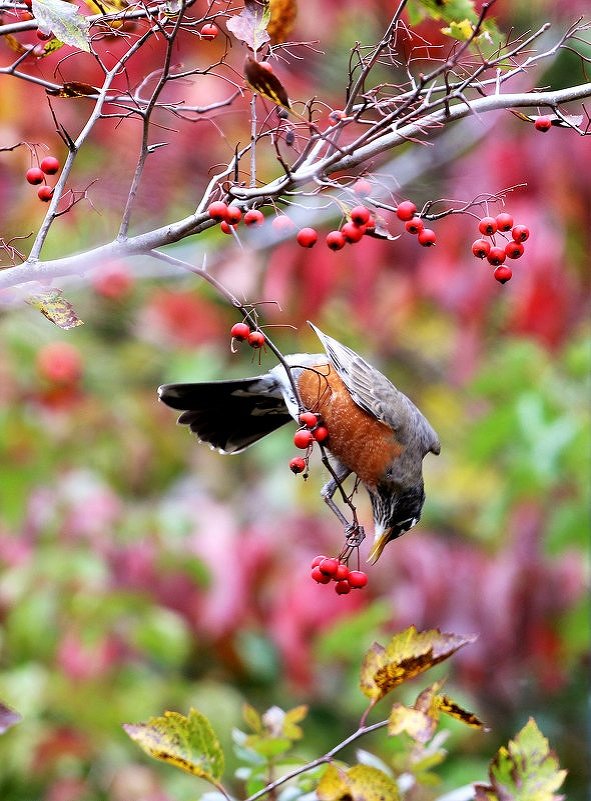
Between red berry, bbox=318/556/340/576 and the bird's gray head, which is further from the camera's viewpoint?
the bird's gray head

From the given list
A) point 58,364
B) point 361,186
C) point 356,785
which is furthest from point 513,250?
point 58,364

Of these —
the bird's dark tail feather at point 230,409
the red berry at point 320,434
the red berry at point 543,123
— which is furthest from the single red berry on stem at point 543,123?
the bird's dark tail feather at point 230,409

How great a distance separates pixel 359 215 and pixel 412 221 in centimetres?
14

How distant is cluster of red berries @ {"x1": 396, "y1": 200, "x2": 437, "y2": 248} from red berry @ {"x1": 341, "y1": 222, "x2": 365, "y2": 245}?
6cm

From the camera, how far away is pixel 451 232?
495cm

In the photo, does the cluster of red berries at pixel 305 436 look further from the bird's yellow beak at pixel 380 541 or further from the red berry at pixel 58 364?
the red berry at pixel 58 364

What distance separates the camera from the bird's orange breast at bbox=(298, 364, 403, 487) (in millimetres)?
1884

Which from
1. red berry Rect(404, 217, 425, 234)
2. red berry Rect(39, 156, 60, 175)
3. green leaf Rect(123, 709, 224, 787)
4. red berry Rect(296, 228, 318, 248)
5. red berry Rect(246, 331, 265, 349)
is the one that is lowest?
green leaf Rect(123, 709, 224, 787)

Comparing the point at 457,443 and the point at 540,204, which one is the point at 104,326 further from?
the point at 540,204

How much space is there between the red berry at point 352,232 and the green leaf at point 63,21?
0.42 metres

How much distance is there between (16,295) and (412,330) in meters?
5.42

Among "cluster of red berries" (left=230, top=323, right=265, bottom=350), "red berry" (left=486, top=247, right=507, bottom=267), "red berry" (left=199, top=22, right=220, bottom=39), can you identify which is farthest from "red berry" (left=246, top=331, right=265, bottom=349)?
"red berry" (left=199, top=22, right=220, bottom=39)

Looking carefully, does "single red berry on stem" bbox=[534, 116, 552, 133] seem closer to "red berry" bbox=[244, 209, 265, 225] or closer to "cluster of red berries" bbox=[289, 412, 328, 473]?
"red berry" bbox=[244, 209, 265, 225]

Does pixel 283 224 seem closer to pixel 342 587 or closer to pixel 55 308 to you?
pixel 55 308
